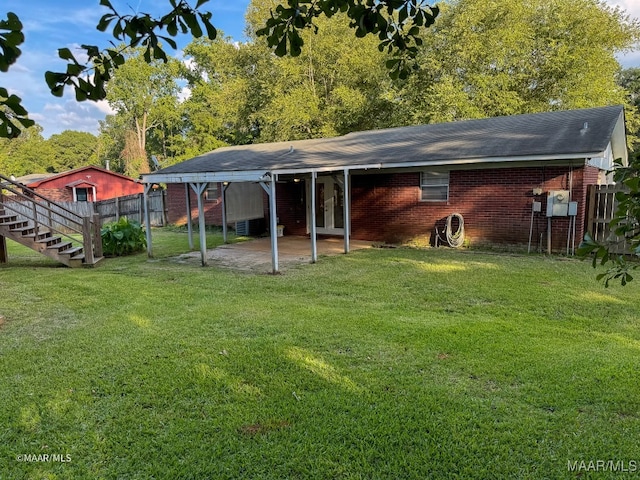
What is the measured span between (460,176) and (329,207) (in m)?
4.55

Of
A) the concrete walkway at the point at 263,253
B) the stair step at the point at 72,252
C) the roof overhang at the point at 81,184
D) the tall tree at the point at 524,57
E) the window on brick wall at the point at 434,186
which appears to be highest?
the tall tree at the point at 524,57

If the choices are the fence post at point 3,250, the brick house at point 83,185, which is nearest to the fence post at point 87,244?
the fence post at point 3,250

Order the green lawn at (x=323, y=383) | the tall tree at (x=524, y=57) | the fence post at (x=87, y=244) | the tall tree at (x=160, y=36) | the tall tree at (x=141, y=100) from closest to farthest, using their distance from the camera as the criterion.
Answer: the tall tree at (x=160, y=36)
the green lawn at (x=323, y=383)
the fence post at (x=87, y=244)
the tall tree at (x=524, y=57)
the tall tree at (x=141, y=100)

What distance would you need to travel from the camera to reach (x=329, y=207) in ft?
45.6

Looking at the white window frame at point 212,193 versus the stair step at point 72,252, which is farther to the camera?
the white window frame at point 212,193

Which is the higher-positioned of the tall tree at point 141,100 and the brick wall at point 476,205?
the tall tree at point 141,100

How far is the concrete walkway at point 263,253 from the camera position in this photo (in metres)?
9.38

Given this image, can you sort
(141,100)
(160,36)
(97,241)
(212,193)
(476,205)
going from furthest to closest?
(141,100) → (212,193) → (476,205) → (97,241) → (160,36)

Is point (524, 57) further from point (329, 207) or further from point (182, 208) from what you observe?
point (182, 208)

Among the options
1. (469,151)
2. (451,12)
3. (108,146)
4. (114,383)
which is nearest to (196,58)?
(451,12)
